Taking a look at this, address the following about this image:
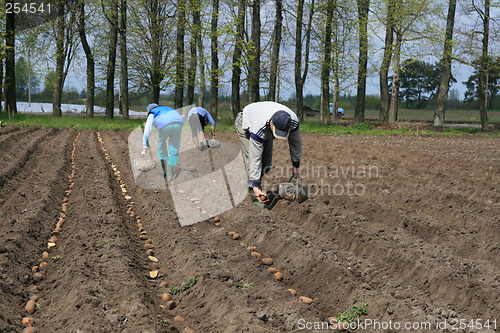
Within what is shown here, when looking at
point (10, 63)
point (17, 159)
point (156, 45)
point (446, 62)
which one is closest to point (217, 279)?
point (17, 159)

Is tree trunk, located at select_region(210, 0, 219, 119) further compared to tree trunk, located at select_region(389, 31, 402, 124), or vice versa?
tree trunk, located at select_region(210, 0, 219, 119)

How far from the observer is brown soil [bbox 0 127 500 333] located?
158 inches

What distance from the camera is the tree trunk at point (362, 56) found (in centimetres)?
2730

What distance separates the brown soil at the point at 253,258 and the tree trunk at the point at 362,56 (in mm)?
18949

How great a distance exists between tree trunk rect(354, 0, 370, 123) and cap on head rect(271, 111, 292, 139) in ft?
72.9

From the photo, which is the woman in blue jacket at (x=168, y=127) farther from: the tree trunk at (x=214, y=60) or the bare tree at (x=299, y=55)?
the bare tree at (x=299, y=55)

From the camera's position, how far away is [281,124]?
20.0ft

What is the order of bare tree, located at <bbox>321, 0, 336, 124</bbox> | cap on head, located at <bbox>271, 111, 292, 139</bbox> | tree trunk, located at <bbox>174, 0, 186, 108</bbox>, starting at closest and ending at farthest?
cap on head, located at <bbox>271, 111, 292, 139</bbox> < tree trunk, located at <bbox>174, 0, 186, 108</bbox> < bare tree, located at <bbox>321, 0, 336, 124</bbox>

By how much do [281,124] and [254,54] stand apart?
21.6 meters

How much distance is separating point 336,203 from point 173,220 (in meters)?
2.67

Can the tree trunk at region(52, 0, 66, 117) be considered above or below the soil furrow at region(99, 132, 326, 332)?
above

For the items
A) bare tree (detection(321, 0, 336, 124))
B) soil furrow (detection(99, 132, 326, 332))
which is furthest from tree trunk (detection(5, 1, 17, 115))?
soil furrow (detection(99, 132, 326, 332))

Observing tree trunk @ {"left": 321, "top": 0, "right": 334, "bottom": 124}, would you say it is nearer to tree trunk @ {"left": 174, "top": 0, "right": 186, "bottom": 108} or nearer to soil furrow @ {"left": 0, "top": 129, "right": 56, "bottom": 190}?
tree trunk @ {"left": 174, "top": 0, "right": 186, "bottom": 108}

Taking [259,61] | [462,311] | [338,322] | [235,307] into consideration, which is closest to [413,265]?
[462,311]
